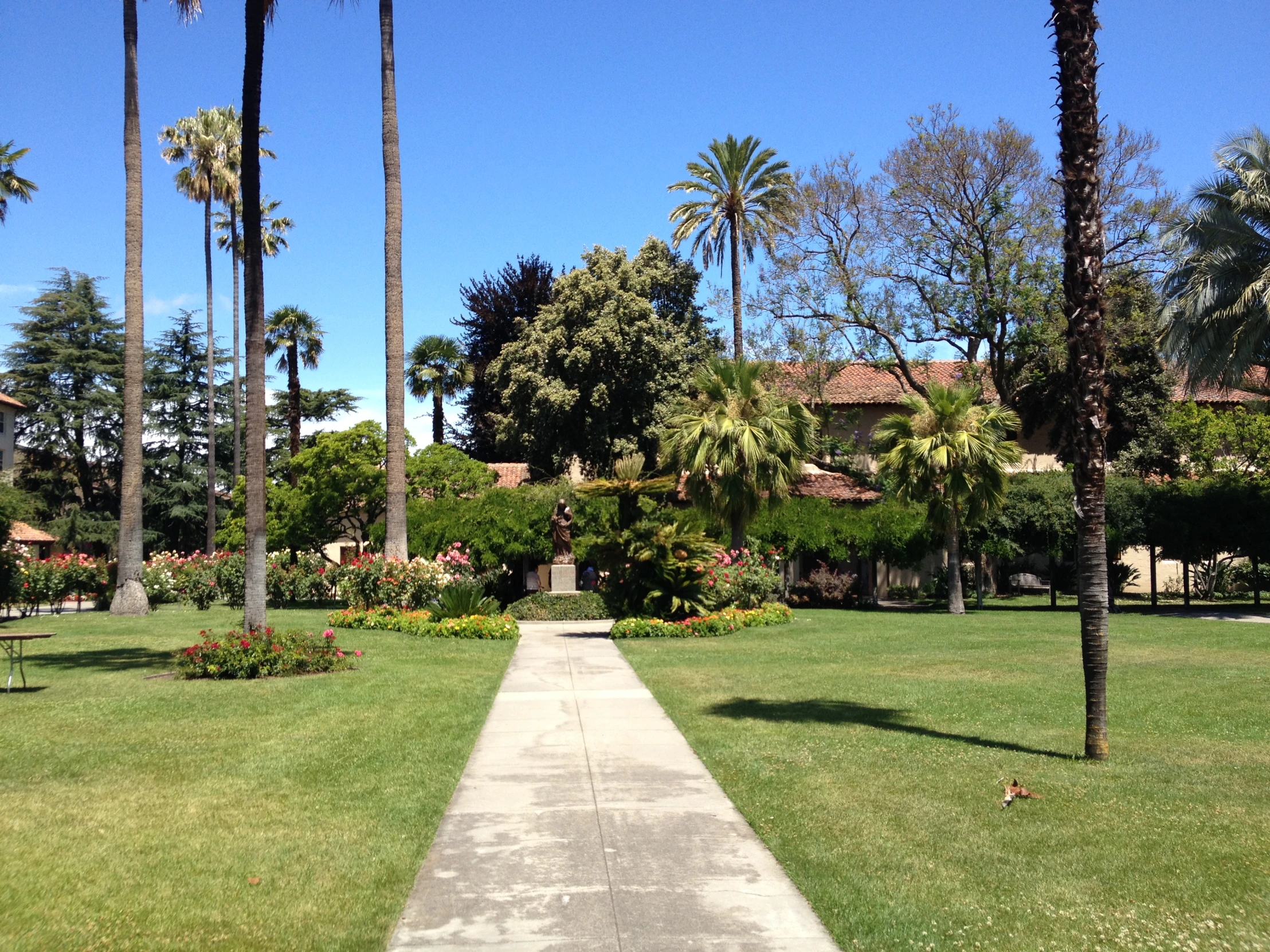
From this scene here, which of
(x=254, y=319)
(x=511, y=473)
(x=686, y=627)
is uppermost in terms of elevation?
(x=254, y=319)

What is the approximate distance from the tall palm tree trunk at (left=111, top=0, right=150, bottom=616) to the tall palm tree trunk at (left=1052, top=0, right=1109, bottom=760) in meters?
21.6

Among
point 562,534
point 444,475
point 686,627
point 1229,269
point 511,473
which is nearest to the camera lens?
point 686,627

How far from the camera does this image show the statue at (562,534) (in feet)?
85.8

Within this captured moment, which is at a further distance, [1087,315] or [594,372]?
[594,372]

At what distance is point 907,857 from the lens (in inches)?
243

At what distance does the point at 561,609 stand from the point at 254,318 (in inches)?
483

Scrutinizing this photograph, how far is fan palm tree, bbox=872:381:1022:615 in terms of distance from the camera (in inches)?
1048

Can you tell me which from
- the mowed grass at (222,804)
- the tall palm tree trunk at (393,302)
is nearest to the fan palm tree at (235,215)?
the tall palm tree trunk at (393,302)

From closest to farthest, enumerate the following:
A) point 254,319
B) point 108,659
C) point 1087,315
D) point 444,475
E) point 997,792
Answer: point 997,792, point 1087,315, point 254,319, point 108,659, point 444,475

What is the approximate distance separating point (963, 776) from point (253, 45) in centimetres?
1414

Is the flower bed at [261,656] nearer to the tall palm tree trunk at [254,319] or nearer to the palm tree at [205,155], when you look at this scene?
the tall palm tree trunk at [254,319]

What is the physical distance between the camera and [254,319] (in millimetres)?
15180

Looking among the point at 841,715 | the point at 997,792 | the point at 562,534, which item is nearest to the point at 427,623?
the point at 562,534

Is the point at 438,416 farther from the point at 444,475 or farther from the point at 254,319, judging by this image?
the point at 254,319
